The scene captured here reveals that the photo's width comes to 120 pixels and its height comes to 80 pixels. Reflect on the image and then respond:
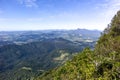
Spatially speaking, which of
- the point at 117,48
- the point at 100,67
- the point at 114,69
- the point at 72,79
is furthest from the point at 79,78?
the point at 117,48

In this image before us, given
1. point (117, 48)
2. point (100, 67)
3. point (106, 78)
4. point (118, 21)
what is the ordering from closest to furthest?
point (106, 78) < point (100, 67) < point (117, 48) < point (118, 21)

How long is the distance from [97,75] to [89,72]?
226 centimetres

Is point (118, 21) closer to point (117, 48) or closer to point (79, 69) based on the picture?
point (117, 48)

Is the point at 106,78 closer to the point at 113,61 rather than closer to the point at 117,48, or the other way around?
the point at 113,61

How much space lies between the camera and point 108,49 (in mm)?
72938

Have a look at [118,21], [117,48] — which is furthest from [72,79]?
[118,21]

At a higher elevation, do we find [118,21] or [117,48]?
[118,21]

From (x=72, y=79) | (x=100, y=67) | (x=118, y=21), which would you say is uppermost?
(x=118, y=21)

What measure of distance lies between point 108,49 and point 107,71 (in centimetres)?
1873

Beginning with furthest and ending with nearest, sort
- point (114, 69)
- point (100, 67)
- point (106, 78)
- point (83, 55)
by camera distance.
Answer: point (83, 55) → point (100, 67) → point (114, 69) → point (106, 78)

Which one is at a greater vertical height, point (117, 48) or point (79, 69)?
point (117, 48)

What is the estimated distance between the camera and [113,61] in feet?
199

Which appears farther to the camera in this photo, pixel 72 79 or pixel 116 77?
pixel 72 79

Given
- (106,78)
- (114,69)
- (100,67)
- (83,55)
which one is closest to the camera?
(106,78)
